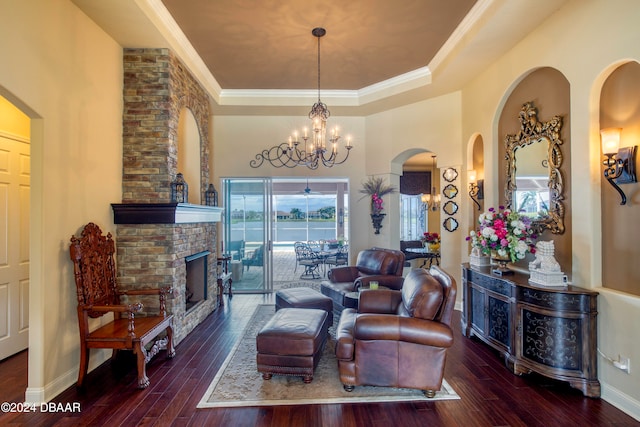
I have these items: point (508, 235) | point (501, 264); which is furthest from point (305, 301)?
point (508, 235)

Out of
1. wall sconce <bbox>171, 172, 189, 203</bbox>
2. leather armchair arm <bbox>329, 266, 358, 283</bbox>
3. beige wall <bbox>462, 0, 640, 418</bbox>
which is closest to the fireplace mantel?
wall sconce <bbox>171, 172, 189, 203</bbox>

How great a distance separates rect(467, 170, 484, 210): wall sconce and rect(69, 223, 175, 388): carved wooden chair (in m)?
4.50

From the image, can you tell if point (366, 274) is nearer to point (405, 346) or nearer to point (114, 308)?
point (405, 346)

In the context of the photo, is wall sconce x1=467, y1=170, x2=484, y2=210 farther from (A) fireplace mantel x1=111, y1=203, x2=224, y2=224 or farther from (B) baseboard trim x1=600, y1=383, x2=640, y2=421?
(A) fireplace mantel x1=111, y1=203, x2=224, y2=224

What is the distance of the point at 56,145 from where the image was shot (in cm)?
288

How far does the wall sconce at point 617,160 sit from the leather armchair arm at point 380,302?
223 centimetres

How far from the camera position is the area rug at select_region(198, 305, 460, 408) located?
8.98 ft

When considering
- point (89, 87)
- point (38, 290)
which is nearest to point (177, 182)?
point (89, 87)

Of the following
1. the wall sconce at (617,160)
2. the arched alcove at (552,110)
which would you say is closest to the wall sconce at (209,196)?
the arched alcove at (552,110)

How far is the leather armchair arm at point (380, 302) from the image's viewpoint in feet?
11.8

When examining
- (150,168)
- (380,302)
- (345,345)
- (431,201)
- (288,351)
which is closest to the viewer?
(345,345)

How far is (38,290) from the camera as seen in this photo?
107 inches

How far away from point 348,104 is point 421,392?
15.8ft

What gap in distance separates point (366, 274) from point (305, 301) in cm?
150
